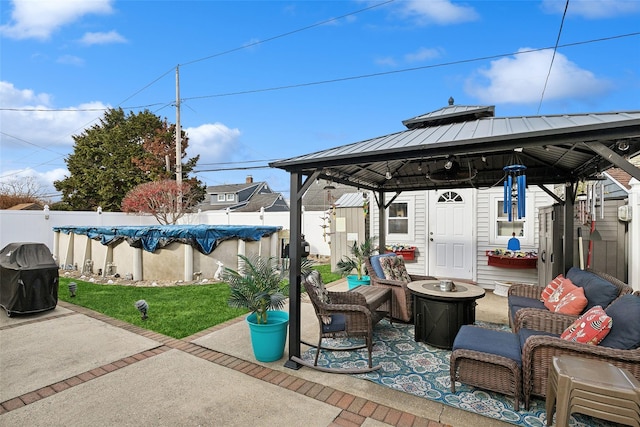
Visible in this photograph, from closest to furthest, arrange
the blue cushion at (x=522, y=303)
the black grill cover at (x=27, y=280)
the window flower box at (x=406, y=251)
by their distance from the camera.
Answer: the blue cushion at (x=522, y=303)
the black grill cover at (x=27, y=280)
the window flower box at (x=406, y=251)

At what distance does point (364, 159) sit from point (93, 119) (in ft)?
73.0

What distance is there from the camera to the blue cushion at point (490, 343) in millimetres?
2717

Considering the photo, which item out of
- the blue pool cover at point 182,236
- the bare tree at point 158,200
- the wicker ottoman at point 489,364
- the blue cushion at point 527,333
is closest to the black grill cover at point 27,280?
the blue pool cover at point 182,236

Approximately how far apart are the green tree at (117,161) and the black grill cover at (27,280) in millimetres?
12186

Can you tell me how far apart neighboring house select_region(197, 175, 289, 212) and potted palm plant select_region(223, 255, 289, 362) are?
2006cm

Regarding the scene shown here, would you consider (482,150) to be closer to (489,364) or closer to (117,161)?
(489,364)

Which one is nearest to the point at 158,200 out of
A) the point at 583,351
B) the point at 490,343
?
the point at 490,343

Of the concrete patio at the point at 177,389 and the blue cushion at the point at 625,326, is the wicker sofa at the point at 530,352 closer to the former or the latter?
the blue cushion at the point at 625,326

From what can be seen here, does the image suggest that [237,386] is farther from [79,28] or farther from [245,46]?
[245,46]

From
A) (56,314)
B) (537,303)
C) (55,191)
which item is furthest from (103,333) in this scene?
(55,191)

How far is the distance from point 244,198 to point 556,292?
25.6 m

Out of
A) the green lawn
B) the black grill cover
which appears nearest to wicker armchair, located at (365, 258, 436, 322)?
the green lawn

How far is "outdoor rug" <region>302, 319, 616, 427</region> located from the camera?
8.29 feet

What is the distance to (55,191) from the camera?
62.6 ft
